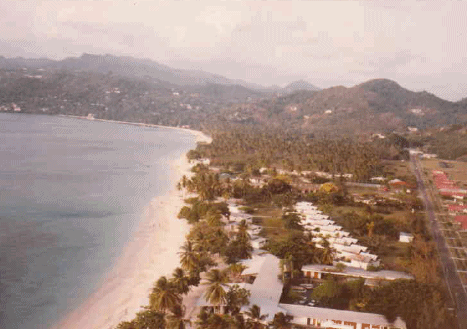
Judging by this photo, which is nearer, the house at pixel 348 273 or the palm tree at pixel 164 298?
the palm tree at pixel 164 298

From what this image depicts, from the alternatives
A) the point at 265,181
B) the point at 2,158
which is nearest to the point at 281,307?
the point at 265,181

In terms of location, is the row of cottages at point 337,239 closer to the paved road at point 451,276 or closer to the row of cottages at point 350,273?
the row of cottages at point 350,273

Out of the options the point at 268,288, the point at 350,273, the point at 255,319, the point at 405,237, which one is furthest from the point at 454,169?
the point at 255,319

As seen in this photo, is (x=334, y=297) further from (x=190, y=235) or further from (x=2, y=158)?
(x=2, y=158)

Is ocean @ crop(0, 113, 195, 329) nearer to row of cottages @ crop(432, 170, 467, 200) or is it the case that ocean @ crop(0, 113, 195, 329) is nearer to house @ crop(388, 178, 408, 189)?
house @ crop(388, 178, 408, 189)

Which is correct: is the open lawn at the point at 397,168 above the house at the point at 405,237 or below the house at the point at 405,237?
above

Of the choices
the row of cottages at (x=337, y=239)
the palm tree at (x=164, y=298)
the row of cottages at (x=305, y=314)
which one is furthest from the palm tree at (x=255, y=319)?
the row of cottages at (x=337, y=239)

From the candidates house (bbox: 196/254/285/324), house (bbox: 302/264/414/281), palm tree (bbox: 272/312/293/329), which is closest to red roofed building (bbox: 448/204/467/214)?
house (bbox: 302/264/414/281)

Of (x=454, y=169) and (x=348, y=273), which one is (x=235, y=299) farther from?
(x=454, y=169)
